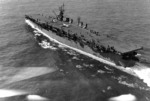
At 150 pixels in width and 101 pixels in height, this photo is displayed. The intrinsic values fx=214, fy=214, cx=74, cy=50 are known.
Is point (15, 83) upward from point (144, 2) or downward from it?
downward

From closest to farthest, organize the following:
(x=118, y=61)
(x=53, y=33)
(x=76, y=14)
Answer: (x=118, y=61), (x=53, y=33), (x=76, y=14)

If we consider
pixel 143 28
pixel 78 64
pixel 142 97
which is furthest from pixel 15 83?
pixel 143 28

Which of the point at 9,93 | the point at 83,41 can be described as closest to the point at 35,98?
Result: the point at 9,93

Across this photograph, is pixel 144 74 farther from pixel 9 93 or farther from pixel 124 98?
pixel 9 93

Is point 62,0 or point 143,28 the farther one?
point 62,0

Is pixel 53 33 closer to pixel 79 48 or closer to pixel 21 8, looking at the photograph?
pixel 79 48

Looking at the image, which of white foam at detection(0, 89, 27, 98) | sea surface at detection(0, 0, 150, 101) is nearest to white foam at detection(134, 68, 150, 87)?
sea surface at detection(0, 0, 150, 101)
